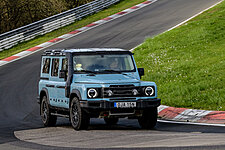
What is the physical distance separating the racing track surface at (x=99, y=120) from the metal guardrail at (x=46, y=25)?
3.63 metres

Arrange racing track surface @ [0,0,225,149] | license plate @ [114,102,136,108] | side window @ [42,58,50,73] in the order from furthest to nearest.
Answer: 1. side window @ [42,58,50,73]
2. license plate @ [114,102,136,108]
3. racing track surface @ [0,0,225,149]

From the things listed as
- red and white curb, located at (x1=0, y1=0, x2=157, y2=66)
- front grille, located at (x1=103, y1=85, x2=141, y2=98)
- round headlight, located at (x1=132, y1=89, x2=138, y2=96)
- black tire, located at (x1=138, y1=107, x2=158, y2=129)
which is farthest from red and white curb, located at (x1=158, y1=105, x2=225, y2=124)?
red and white curb, located at (x1=0, y1=0, x2=157, y2=66)

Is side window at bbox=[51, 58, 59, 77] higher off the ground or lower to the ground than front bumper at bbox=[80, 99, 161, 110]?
higher

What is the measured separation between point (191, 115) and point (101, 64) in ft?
9.39

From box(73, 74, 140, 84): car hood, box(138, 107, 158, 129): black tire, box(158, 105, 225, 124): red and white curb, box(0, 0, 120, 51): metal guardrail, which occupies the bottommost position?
box(158, 105, 225, 124): red and white curb

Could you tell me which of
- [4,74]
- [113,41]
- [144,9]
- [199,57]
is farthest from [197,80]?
[144,9]

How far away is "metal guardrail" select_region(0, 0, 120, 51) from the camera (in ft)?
104

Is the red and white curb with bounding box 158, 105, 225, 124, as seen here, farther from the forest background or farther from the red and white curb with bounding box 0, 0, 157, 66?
the forest background

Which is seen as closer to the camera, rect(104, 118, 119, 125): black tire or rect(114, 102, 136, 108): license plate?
rect(114, 102, 136, 108): license plate

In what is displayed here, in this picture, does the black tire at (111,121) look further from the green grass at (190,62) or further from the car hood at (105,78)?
the green grass at (190,62)

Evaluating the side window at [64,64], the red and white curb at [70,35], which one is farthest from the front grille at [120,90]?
the red and white curb at [70,35]

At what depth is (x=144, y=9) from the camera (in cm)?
3878

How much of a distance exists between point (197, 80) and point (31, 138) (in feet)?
25.7

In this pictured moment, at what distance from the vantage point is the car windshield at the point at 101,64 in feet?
39.2
